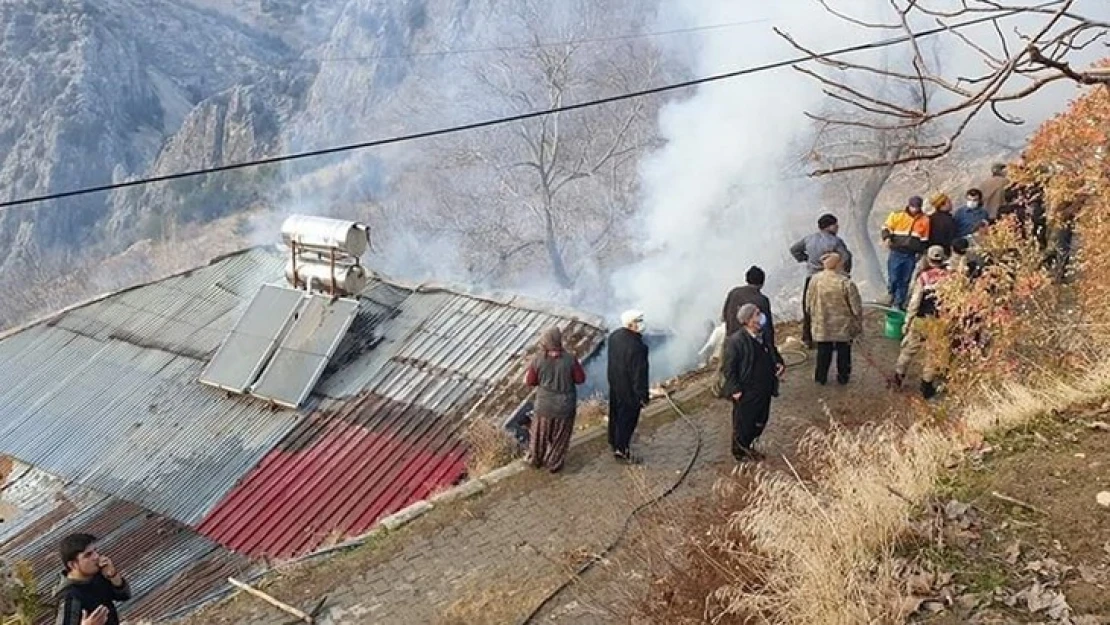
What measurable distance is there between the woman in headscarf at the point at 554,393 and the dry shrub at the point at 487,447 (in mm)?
877

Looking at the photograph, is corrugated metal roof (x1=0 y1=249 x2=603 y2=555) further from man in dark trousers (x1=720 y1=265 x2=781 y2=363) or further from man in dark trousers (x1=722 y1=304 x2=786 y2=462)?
man in dark trousers (x1=722 y1=304 x2=786 y2=462)

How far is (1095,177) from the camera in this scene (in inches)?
291

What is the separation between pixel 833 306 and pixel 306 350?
6223 millimetres

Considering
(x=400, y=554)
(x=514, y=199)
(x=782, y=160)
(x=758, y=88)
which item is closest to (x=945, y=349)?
(x=400, y=554)

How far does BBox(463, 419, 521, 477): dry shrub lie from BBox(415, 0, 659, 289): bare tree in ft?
71.3

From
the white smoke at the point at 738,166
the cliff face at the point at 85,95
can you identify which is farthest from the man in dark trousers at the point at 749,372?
the cliff face at the point at 85,95

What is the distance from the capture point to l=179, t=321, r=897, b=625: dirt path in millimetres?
5641

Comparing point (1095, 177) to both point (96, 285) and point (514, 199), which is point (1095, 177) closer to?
point (514, 199)

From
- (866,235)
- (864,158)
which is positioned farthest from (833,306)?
(866,235)

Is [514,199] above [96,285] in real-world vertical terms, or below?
above

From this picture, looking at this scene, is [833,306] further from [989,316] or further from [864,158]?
[864,158]

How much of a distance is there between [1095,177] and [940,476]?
3954mm

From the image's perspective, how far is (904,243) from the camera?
939 centimetres

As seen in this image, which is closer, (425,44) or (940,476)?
(940,476)
